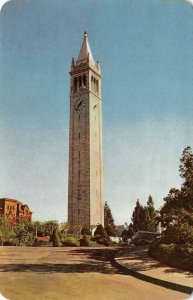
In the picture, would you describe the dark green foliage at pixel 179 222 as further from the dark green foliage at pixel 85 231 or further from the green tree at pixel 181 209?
the dark green foliage at pixel 85 231

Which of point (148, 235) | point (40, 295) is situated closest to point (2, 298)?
point (40, 295)

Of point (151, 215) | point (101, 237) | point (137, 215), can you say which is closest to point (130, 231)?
point (151, 215)

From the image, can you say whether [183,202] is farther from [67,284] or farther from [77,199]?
[77,199]

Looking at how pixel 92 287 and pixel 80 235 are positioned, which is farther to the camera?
pixel 80 235

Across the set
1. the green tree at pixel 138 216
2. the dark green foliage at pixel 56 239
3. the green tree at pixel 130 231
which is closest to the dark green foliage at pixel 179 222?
the green tree at pixel 138 216

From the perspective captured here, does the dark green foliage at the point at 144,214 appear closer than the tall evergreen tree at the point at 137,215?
Yes

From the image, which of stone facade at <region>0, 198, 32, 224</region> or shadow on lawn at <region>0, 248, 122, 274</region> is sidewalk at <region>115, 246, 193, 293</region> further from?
stone facade at <region>0, 198, 32, 224</region>
